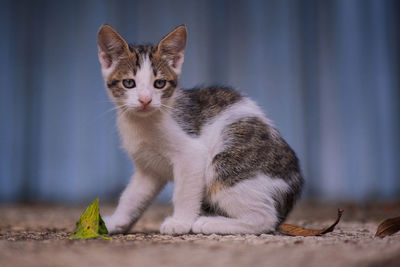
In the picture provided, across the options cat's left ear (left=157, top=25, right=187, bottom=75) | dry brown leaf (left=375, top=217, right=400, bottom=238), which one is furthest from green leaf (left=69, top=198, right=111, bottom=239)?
dry brown leaf (left=375, top=217, right=400, bottom=238)

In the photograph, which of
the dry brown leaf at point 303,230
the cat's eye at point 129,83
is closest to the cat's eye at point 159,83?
the cat's eye at point 129,83

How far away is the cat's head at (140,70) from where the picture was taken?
235cm

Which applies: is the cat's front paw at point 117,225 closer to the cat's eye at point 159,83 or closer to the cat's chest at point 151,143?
the cat's chest at point 151,143

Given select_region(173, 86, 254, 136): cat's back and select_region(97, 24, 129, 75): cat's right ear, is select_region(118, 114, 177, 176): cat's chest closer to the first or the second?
select_region(173, 86, 254, 136): cat's back

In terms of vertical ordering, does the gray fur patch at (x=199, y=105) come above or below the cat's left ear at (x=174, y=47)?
below

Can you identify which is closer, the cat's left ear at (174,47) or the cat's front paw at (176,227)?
the cat's front paw at (176,227)

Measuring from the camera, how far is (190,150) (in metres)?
2.41

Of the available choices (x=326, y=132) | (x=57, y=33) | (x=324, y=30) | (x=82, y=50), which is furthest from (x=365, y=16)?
(x=57, y=33)

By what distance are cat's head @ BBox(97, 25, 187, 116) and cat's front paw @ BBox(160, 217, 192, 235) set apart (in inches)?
25.4

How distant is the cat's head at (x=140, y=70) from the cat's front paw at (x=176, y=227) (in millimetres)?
646

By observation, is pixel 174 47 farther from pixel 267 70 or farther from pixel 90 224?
pixel 267 70

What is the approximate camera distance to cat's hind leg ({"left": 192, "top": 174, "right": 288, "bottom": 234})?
2254mm

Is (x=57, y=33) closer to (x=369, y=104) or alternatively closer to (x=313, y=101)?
(x=313, y=101)

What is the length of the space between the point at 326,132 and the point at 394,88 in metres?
1.27
